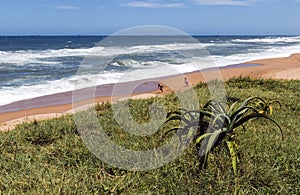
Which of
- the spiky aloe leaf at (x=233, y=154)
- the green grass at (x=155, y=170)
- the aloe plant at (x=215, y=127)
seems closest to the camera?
the green grass at (x=155, y=170)

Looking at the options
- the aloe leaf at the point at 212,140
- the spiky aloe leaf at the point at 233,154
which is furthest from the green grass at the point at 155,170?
the aloe leaf at the point at 212,140

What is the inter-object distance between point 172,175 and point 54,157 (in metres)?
1.44

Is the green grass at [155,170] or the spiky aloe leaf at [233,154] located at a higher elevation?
the spiky aloe leaf at [233,154]

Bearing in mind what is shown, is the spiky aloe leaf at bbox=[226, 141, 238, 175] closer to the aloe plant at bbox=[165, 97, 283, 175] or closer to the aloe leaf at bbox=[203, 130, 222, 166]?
the aloe plant at bbox=[165, 97, 283, 175]

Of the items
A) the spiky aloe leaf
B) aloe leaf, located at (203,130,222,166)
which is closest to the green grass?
the spiky aloe leaf

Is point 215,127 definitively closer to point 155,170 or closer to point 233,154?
point 233,154

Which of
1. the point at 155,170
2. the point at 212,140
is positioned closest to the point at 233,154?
the point at 212,140

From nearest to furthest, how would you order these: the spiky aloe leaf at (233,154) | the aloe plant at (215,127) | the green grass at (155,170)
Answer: the green grass at (155,170), the spiky aloe leaf at (233,154), the aloe plant at (215,127)

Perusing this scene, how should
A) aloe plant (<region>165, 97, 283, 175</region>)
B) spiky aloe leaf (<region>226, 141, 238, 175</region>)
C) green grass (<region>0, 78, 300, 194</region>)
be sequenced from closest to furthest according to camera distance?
green grass (<region>0, 78, 300, 194</region>), spiky aloe leaf (<region>226, 141, 238, 175</region>), aloe plant (<region>165, 97, 283, 175</region>)

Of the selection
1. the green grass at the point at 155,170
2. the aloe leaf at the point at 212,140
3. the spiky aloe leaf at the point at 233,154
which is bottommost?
the green grass at the point at 155,170

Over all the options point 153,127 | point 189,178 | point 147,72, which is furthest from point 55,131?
point 147,72

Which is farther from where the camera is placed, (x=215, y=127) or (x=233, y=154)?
(x=215, y=127)

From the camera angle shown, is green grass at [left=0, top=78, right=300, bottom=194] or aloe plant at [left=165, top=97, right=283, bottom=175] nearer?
green grass at [left=0, top=78, right=300, bottom=194]

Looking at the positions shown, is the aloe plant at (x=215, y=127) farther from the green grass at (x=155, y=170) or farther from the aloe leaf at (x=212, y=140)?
the green grass at (x=155, y=170)
